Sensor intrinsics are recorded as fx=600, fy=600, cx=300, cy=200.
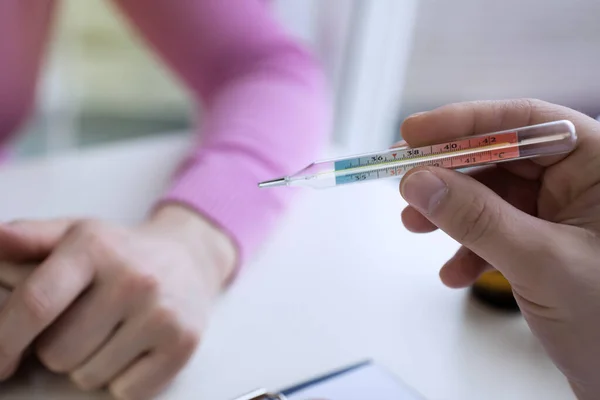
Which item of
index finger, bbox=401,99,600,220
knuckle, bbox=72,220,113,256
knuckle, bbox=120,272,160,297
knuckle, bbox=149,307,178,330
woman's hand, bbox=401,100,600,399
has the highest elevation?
index finger, bbox=401,99,600,220

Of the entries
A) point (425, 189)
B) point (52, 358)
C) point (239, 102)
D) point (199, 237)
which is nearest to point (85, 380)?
point (52, 358)

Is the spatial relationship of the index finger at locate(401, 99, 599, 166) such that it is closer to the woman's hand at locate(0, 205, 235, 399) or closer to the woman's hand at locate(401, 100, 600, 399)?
the woman's hand at locate(401, 100, 600, 399)

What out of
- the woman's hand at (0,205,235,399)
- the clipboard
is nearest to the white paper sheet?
the clipboard

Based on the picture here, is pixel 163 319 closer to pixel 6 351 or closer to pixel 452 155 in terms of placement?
pixel 6 351

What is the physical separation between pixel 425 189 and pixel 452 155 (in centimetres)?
4

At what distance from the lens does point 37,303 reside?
0.42 m

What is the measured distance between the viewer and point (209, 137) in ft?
2.34

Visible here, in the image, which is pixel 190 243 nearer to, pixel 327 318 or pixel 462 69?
pixel 327 318

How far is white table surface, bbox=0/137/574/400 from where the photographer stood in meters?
0.48

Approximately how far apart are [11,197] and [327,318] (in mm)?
402

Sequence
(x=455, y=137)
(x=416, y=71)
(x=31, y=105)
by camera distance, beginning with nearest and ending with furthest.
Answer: (x=455, y=137) < (x=31, y=105) < (x=416, y=71)

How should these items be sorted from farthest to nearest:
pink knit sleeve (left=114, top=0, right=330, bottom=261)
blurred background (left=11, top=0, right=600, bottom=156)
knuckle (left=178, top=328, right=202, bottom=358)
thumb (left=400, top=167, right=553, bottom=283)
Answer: blurred background (left=11, top=0, right=600, bottom=156), pink knit sleeve (left=114, top=0, right=330, bottom=261), knuckle (left=178, top=328, right=202, bottom=358), thumb (left=400, top=167, right=553, bottom=283)

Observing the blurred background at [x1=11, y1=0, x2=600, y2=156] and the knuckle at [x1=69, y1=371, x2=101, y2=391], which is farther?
the blurred background at [x1=11, y1=0, x2=600, y2=156]

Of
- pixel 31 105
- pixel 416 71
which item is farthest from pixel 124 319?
pixel 416 71
